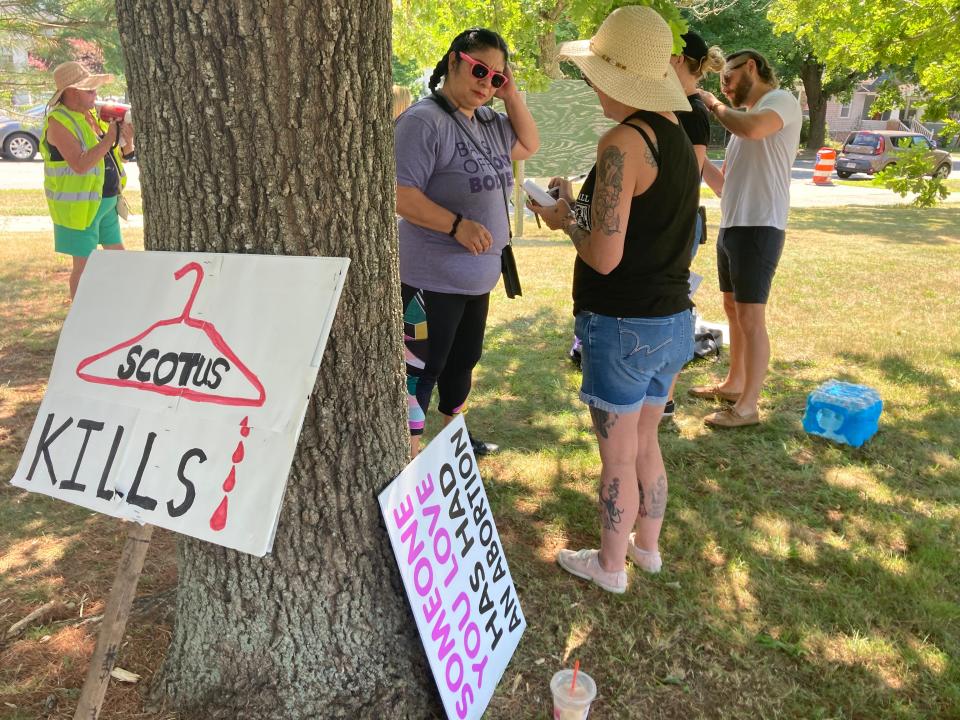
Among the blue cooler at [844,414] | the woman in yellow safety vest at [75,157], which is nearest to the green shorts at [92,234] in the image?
the woman in yellow safety vest at [75,157]

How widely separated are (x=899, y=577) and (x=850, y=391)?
1.35m

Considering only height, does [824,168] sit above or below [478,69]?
below

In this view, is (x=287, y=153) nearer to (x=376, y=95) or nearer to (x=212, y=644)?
(x=376, y=95)

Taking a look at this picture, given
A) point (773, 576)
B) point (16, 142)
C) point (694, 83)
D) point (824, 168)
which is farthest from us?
point (824, 168)

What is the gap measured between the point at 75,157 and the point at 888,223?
1195 centimetres

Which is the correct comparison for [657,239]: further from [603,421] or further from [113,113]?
[113,113]

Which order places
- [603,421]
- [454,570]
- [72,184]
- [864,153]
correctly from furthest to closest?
[864,153], [72,184], [603,421], [454,570]

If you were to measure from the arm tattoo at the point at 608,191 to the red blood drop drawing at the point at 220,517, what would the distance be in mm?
1214

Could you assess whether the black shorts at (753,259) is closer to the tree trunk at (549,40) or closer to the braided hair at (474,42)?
the braided hair at (474,42)

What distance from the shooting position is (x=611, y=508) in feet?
7.63

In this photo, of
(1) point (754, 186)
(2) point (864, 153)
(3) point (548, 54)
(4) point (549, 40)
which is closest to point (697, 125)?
(1) point (754, 186)

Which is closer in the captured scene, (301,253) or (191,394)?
(191,394)

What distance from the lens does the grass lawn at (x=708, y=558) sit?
79.7 inches

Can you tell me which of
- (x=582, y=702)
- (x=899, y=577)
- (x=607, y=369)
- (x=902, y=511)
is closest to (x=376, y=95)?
(x=607, y=369)
